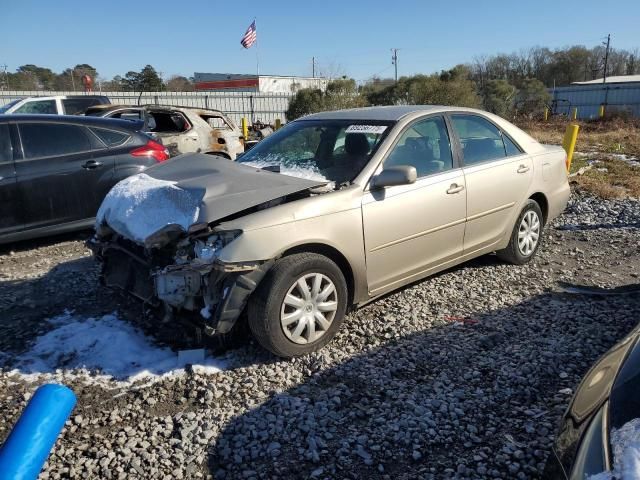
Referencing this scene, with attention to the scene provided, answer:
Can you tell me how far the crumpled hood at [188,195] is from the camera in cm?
339

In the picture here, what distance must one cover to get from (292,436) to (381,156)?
2.20 meters

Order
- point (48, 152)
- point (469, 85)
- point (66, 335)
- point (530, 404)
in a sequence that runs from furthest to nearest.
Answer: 1. point (469, 85)
2. point (48, 152)
3. point (66, 335)
4. point (530, 404)

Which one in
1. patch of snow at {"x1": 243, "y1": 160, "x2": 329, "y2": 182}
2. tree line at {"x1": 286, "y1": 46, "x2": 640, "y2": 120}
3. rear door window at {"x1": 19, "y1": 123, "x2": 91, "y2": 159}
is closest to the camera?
patch of snow at {"x1": 243, "y1": 160, "x2": 329, "y2": 182}

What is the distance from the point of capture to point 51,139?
6125 mm

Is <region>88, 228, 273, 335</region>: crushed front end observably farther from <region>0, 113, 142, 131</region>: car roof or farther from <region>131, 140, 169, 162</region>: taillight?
<region>0, 113, 142, 131</region>: car roof

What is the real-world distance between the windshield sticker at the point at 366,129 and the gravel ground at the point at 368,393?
1469mm

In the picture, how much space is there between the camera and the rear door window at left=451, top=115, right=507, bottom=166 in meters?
4.70

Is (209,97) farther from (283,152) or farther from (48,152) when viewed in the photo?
(283,152)

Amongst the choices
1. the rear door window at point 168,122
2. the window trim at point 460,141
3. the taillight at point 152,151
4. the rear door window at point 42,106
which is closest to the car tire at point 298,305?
the window trim at point 460,141

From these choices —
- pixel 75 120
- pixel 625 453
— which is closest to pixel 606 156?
pixel 75 120

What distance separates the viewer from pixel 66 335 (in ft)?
12.9

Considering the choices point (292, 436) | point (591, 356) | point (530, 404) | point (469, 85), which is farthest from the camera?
point (469, 85)

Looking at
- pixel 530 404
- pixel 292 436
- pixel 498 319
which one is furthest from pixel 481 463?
pixel 498 319

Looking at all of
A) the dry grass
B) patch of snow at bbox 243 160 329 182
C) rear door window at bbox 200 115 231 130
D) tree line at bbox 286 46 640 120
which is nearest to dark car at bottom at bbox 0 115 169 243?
patch of snow at bbox 243 160 329 182
